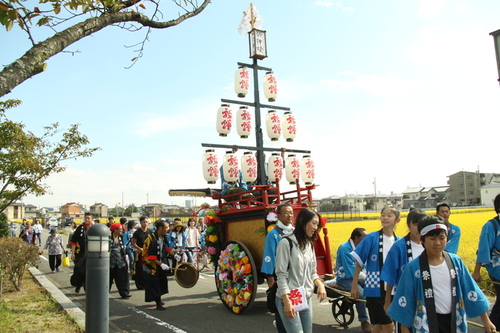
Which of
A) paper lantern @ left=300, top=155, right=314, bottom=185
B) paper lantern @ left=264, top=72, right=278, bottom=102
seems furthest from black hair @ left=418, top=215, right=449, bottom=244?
paper lantern @ left=264, top=72, right=278, bottom=102

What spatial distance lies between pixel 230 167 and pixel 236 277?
10.0ft

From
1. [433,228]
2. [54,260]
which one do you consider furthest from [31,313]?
[54,260]

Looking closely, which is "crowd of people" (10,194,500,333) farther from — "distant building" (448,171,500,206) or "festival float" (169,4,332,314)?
"distant building" (448,171,500,206)

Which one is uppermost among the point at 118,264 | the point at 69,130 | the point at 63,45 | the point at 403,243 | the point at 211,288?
the point at 69,130

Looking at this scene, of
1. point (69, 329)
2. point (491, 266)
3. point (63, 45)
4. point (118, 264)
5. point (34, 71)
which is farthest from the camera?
point (118, 264)

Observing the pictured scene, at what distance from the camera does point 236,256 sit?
7.28 metres

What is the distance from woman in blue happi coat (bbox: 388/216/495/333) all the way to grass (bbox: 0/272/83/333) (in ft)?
14.7

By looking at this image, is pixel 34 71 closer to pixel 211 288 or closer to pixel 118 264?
pixel 118 264

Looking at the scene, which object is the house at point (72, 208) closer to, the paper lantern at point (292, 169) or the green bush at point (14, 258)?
the green bush at point (14, 258)

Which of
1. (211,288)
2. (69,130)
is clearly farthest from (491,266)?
(69,130)

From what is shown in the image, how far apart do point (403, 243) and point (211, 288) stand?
22.9ft

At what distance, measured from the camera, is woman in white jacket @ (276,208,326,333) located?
3605mm

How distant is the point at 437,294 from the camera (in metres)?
3.07

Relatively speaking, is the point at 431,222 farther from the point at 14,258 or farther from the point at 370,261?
the point at 14,258
